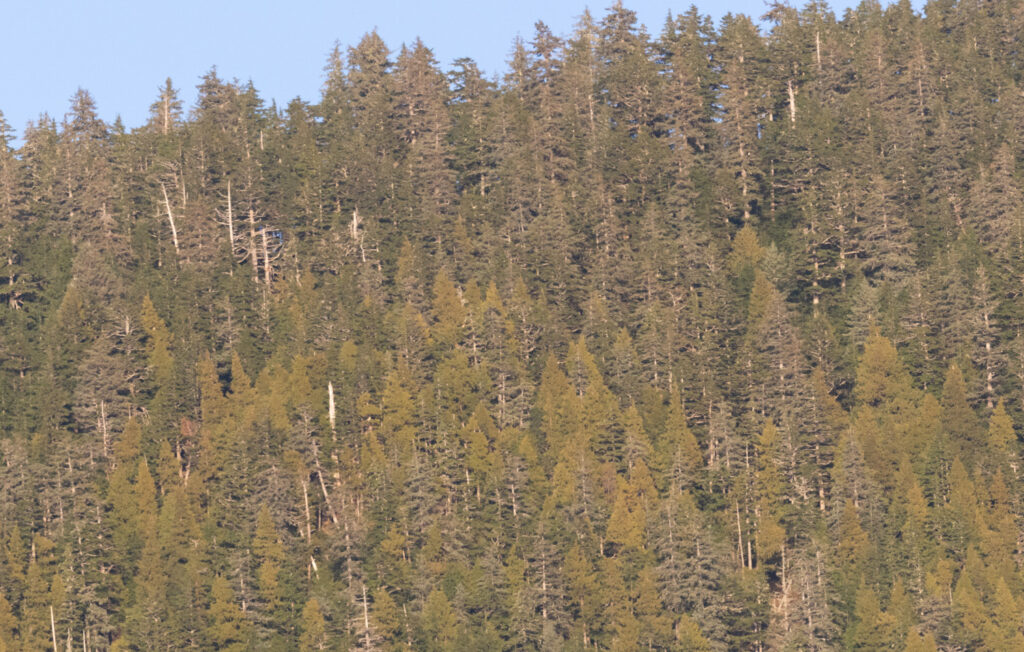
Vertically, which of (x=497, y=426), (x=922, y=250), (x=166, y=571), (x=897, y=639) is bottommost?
(x=897, y=639)

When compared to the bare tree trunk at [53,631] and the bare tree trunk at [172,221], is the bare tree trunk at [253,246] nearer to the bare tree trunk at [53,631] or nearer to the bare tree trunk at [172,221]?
the bare tree trunk at [172,221]

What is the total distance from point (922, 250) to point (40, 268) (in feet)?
246

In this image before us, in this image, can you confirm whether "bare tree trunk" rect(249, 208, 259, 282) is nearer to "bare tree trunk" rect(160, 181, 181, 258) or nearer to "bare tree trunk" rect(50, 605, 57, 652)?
"bare tree trunk" rect(160, 181, 181, 258)

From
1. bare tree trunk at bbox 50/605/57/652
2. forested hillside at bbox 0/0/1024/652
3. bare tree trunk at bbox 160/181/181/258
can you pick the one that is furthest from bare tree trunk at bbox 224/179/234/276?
bare tree trunk at bbox 50/605/57/652

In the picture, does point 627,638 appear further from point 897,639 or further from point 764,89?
point 764,89

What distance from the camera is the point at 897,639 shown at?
111 m

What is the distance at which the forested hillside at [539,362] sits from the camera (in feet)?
383

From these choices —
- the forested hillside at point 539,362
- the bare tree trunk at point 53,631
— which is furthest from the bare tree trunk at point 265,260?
the bare tree trunk at point 53,631

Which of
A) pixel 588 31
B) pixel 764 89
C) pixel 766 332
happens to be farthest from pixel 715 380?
pixel 588 31

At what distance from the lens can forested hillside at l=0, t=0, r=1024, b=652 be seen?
11669 cm

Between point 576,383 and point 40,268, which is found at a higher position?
point 40,268

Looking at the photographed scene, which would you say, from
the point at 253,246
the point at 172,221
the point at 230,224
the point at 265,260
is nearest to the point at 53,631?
the point at 265,260

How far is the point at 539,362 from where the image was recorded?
452ft

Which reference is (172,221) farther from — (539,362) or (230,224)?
(539,362)
